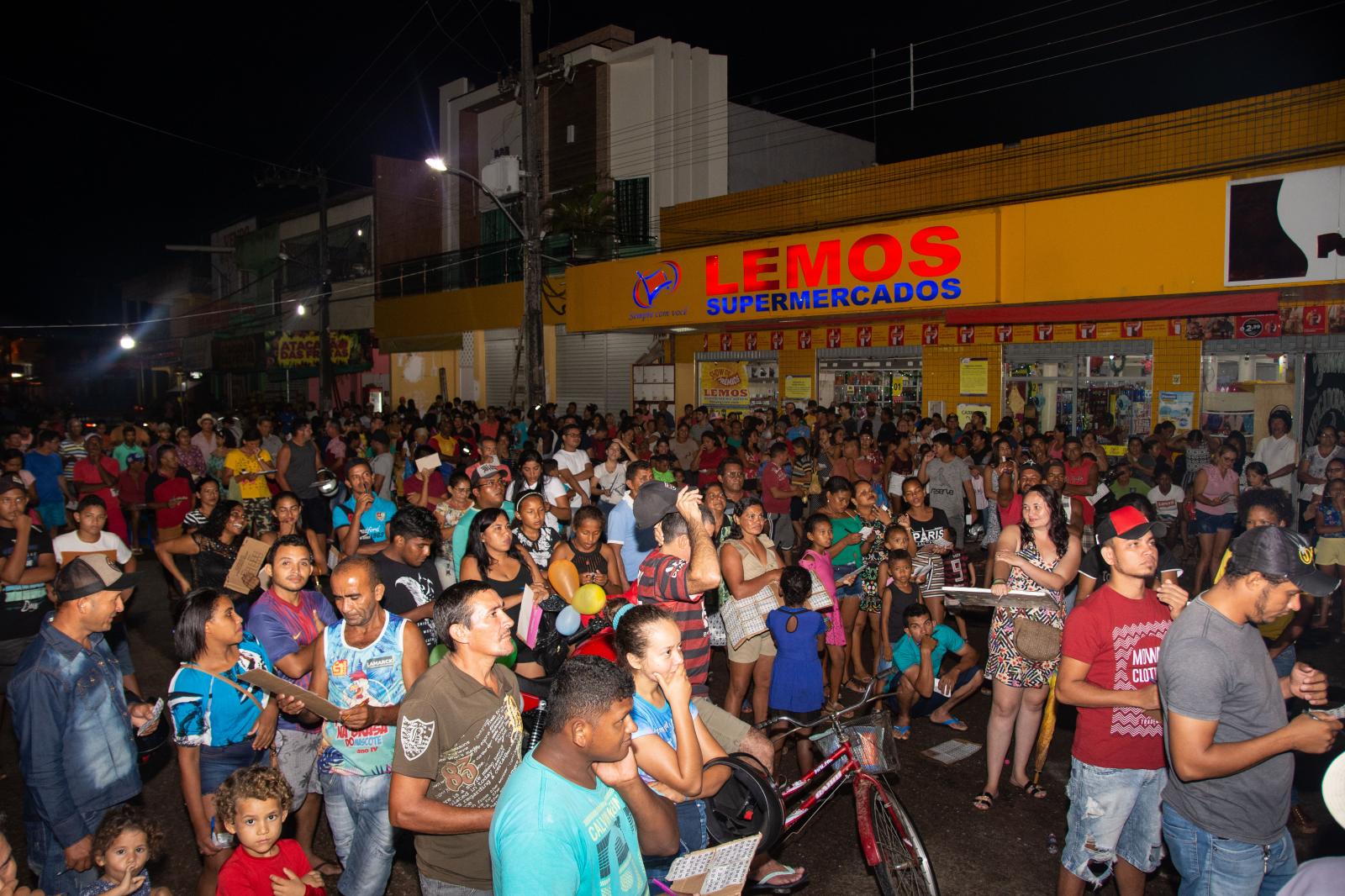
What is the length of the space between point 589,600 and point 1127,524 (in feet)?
8.18

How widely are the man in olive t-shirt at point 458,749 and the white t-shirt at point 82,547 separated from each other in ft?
14.7

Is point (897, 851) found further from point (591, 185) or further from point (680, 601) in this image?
point (591, 185)

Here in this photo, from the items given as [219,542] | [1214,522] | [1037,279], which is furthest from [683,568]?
[1037,279]

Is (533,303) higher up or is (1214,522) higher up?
(533,303)

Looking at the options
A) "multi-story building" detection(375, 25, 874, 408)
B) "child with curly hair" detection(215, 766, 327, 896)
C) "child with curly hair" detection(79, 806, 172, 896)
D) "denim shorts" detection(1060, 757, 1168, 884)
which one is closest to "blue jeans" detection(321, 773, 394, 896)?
"child with curly hair" detection(215, 766, 327, 896)

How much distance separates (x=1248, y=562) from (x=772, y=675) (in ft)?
10.0

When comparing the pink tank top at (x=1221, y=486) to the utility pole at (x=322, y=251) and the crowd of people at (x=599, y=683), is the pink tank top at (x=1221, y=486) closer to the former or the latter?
the crowd of people at (x=599, y=683)

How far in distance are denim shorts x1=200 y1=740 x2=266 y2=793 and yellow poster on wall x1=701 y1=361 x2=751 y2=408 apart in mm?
17232

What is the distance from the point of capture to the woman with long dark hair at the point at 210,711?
3992 mm

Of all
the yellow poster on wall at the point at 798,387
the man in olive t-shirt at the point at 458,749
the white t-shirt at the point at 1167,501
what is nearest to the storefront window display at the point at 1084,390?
the white t-shirt at the point at 1167,501

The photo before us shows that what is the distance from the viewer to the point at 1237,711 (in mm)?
3229

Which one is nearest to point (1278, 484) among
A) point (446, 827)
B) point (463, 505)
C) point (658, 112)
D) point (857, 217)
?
point (857, 217)

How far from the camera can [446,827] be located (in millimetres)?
3064

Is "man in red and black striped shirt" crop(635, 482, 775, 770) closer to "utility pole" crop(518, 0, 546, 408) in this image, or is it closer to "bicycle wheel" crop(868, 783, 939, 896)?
"bicycle wheel" crop(868, 783, 939, 896)
